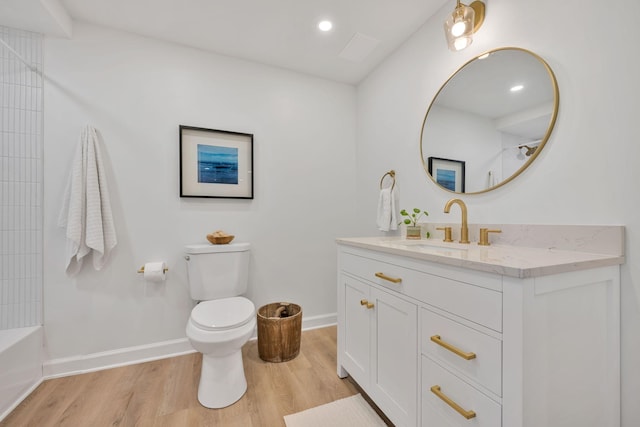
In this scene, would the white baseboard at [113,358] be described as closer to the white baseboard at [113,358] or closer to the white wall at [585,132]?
the white baseboard at [113,358]

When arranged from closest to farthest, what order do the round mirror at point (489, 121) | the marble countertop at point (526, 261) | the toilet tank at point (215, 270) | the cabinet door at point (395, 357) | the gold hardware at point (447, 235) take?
the marble countertop at point (526, 261), the cabinet door at point (395, 357), the round mirror at point (489, 121), the gold hardware at point (447, 235), the toilet tank at point (215, 270)

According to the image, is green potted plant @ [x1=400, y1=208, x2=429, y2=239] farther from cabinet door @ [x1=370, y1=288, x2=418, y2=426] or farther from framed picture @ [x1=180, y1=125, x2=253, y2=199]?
framed picture @ [x1=180, y1=125, x2=253, y2=199]

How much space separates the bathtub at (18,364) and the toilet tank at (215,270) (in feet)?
2.84

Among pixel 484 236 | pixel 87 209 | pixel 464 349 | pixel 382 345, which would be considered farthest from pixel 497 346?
pixel 87 209

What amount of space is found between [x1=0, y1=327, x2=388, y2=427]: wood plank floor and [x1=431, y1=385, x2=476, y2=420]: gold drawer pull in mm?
713

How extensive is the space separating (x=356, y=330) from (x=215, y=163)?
1.54 meters

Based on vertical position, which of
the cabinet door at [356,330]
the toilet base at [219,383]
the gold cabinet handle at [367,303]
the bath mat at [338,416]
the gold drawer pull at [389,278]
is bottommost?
the bath mat at [338,416]

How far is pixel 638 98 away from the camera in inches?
35.2

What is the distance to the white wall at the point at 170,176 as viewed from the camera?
66.4 inches

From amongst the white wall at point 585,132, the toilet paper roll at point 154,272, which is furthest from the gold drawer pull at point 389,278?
the toilet paper roll at point 154,272

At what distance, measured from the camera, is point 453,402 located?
2.88 feet

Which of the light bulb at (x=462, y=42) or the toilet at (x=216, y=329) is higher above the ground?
the light bulb at (x=462, y=42)

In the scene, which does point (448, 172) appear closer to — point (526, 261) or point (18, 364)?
point (526, 261)

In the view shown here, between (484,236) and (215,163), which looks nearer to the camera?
(484,236)
